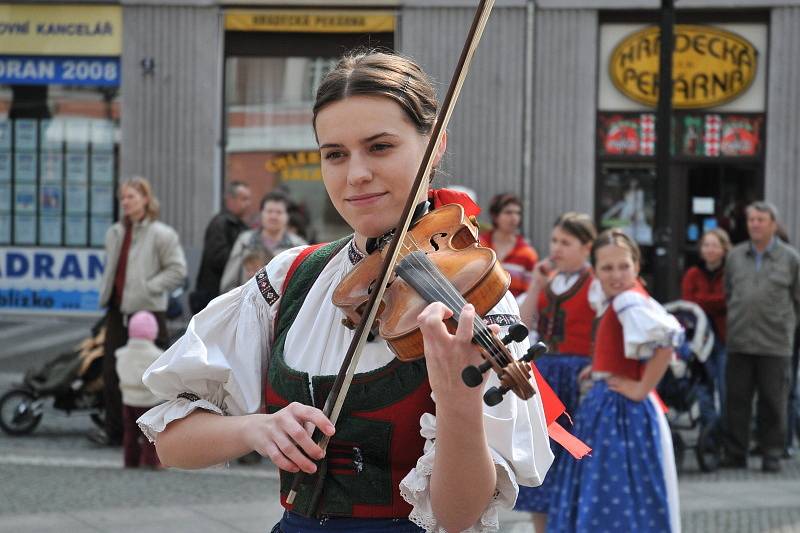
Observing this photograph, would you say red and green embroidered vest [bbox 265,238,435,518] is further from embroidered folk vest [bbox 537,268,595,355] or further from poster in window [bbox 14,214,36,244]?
poster in window [bbox 14,214,36,244]

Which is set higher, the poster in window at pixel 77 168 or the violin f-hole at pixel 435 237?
the poster in window at pixel 77 168

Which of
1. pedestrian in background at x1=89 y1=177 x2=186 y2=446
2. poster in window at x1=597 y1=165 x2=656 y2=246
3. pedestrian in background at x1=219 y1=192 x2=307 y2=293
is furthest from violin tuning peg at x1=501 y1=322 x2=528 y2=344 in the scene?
poster in window at x1=597 y1=165 x2=656 y2=246

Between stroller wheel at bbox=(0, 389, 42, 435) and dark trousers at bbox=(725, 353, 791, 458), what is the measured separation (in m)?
5.10

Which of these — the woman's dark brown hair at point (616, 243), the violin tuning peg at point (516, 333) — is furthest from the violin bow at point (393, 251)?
the woman's dark brown hair at point (616, 243)

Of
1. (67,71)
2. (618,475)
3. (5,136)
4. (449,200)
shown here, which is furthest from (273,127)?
(449,200)

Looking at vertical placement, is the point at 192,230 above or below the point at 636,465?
above

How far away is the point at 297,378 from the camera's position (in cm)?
235

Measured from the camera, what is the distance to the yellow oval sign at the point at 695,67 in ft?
46.8

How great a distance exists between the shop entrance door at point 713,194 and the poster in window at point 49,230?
7.43m

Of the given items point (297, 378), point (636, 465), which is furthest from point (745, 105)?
point (297, 378)

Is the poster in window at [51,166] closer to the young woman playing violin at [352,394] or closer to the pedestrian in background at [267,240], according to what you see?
the pedestrian in background at [267,240]

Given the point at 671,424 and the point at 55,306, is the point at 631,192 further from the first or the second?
the point at 55,306

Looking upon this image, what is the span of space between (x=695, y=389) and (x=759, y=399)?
0.53m

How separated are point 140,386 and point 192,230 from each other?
22.6 feet
